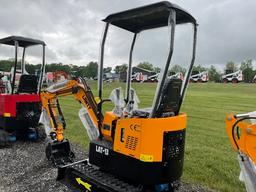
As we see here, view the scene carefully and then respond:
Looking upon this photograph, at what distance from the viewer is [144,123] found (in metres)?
3.58

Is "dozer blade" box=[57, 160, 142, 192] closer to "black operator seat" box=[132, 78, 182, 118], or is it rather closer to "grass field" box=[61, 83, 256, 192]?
"black operator seat" box=[132, 78, 182, 118]

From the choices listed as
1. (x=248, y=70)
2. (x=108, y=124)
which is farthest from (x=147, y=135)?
(x=248, y=70)

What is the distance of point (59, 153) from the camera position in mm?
5906

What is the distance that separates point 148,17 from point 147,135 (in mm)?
1733

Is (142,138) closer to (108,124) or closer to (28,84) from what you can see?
(108,124)

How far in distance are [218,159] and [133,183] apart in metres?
3.14

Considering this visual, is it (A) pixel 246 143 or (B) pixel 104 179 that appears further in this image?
(B) pixel 104 179

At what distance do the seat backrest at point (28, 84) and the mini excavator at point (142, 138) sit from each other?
12.3 ft

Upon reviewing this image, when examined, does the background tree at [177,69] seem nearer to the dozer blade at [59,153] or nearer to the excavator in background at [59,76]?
the excavator in background at [59,76]

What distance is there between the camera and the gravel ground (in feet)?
16.0

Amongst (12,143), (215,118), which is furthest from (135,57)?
(215,118)

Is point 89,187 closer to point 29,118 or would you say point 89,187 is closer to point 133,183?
point 133,183

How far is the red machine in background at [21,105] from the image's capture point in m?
7.48

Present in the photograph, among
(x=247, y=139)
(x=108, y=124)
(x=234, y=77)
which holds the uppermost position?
(x=234, y=77)
